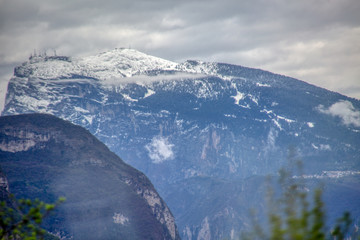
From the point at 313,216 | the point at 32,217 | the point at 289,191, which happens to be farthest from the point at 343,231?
the point at 32,217

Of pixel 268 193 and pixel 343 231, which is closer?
pixel 343 231

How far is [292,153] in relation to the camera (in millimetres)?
69938

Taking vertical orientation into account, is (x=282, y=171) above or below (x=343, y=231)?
above

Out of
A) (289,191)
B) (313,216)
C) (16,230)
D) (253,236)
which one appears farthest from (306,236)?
(16,230)

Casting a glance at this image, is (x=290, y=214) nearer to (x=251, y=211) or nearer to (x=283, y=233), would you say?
(x=283, y=233)

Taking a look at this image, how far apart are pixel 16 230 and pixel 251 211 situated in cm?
2165

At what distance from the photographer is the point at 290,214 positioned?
5331 cm

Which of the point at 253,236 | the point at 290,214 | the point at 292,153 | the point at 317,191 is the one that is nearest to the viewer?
the point at 317,191

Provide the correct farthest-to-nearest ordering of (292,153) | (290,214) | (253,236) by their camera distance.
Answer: (292,153) → (253,236) → (290,214)

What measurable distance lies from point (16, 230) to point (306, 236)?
25.2 m

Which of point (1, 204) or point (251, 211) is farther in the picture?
point (251, 211)

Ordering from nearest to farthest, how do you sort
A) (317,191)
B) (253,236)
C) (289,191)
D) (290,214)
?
1. (317,191)
2. (290,214)
3. (289,191)
4. (253,236)

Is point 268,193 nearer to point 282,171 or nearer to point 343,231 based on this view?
point 282,171

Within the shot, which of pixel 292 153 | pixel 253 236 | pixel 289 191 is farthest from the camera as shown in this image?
pixel 292 153
